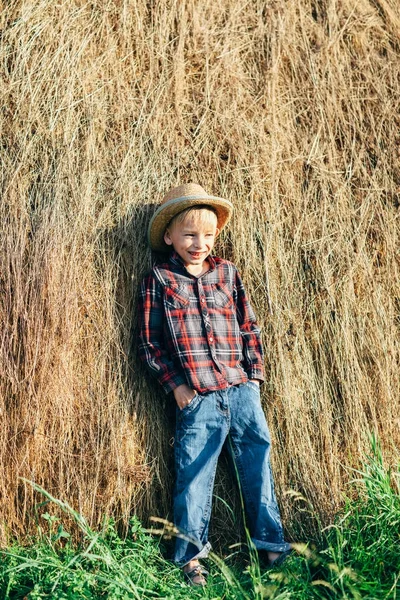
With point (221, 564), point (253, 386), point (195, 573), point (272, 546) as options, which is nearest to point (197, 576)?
point (195, 573)

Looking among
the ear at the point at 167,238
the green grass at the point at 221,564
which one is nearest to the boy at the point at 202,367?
the ear at the point at 167,238

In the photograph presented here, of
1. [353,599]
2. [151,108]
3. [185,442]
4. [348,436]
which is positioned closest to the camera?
[353,599]

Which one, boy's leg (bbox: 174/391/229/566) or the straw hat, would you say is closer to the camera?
boy's leg (bbox: 174/391/229/566)

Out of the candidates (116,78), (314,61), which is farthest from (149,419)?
(314,61)

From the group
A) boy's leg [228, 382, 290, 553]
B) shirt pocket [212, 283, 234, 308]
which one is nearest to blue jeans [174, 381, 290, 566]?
boy's leg [228, 382, 290, 553]

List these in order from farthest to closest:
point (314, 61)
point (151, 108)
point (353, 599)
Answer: point (314, 61) → point (151, 108) → point (353, 599)

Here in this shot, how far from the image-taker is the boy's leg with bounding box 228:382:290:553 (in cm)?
342

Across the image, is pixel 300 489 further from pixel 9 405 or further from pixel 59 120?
pixel 59 120

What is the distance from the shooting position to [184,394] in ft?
11.4

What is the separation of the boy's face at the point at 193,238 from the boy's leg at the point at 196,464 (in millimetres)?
788

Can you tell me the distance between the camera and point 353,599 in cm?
299

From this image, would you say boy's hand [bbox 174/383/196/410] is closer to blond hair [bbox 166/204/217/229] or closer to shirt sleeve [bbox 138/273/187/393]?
shirt sleeve [bbox 138/273/187/393]

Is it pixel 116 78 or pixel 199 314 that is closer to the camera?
pixel 199 314

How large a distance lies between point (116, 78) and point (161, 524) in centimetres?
271
